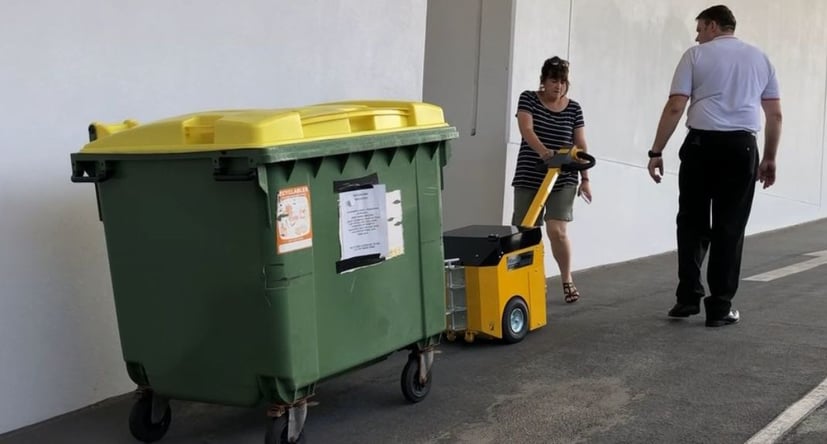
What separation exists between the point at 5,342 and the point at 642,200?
6991 millimetres

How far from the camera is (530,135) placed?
651cm

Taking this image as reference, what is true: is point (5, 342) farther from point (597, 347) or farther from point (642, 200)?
point (642, 200)

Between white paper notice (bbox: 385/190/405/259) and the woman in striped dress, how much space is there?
2309 mm

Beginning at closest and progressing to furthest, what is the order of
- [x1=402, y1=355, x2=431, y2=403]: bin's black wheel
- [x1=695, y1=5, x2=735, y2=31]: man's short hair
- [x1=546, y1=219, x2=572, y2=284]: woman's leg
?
[x1=402, y1=355, x2=431, y2=403]: bin's black wheel → [x1=695, y1=5, x2=735, y2=31]: man's short hair → [x1=546, y1=219, x2=572, y2=284]: woman's leg

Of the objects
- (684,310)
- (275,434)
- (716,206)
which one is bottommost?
(684,310)

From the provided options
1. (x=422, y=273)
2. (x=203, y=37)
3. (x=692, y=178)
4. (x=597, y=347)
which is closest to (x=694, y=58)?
(x=692, y=178)

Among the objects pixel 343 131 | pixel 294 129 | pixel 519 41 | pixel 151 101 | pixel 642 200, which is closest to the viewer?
pixel 294 129

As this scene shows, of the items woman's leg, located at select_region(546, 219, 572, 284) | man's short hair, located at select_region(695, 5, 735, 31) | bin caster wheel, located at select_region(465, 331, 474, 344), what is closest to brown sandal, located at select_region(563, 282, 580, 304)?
woman's leg, located at select_region(546, 219, 572, 284)

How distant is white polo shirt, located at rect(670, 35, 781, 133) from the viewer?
19.4 ft

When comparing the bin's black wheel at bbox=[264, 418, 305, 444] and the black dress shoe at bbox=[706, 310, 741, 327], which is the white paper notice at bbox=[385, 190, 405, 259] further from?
the black dress shoe at bbox=[706, 310, 741, 327]

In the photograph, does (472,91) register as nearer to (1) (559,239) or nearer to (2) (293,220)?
(1) (559,239)

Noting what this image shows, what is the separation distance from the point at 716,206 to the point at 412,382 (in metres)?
2.54

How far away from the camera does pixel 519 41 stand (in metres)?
7.79

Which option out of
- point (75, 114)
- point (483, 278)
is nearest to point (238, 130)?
point (75, 114)
